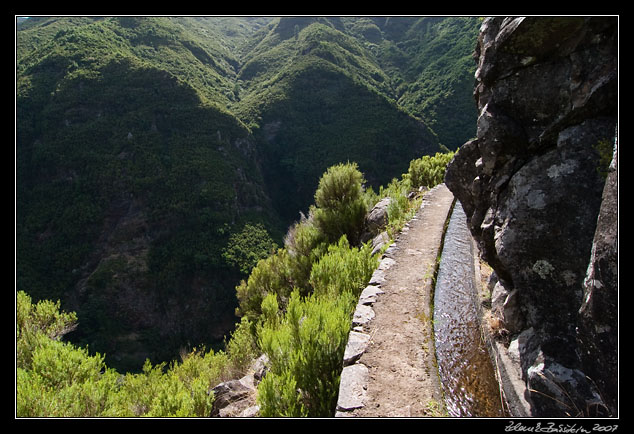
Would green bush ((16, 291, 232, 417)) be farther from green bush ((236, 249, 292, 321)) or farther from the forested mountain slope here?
the forested mountain slope

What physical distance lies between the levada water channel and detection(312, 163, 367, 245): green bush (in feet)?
12.0

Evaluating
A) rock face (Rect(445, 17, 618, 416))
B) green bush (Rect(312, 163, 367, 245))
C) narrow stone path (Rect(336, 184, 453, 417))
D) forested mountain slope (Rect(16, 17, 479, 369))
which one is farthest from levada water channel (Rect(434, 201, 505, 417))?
forested mountain slope (Rect(16, 17, 479, 369))

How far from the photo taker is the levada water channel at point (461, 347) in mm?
3420

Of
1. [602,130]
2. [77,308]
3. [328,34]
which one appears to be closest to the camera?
[602,130]

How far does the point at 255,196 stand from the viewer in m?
64.2

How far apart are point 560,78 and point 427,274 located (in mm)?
3771

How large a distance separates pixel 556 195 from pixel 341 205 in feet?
24.8

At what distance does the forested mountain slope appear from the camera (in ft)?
153

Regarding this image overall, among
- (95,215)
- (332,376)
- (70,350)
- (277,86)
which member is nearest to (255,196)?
(95,215)

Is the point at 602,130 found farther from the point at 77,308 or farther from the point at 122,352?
the point at 77,308

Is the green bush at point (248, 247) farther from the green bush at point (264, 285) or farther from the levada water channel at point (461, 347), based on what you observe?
the levada water channel at point (461, 347)

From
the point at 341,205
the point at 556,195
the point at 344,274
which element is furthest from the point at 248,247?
the point at 556,195

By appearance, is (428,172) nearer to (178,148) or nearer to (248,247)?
Answer: (248,247)

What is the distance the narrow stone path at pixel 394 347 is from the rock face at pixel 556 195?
3.51ft
